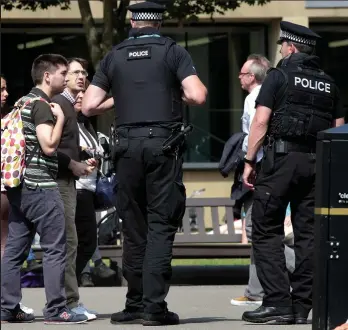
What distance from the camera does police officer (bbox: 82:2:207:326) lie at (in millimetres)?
7883

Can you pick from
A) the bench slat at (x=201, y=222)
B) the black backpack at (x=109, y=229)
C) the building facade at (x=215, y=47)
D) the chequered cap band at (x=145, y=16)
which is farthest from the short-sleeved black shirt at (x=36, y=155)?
the building facade at (x=215, y=47)

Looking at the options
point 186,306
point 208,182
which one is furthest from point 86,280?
point 208,182

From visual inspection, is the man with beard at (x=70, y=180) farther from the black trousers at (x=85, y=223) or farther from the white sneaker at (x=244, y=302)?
the white sneaker at (x=244, y=302)

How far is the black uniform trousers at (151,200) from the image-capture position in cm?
788

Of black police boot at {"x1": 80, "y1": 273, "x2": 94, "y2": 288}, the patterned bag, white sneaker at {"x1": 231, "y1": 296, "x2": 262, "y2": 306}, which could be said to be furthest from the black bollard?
black police boot at {"x1": 80, "y1": 273, "x2": 94, "y2": 288}

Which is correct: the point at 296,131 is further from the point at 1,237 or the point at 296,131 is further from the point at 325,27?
the point at 325,27

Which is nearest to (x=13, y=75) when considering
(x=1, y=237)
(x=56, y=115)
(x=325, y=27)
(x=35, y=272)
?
(x=325, y=27)

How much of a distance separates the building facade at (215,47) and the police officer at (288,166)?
16.4m

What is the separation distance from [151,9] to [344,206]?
2176 millimetres

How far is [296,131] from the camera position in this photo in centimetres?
811

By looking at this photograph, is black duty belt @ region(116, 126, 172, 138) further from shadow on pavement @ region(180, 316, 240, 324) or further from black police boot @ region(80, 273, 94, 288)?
black police boot @ region(80, 273, 94, 288)

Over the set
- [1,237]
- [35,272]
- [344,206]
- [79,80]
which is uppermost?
[79,80]

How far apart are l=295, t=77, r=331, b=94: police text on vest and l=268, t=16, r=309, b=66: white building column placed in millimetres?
16455

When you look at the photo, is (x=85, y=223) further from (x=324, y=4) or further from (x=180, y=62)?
(x=324, y=4)
